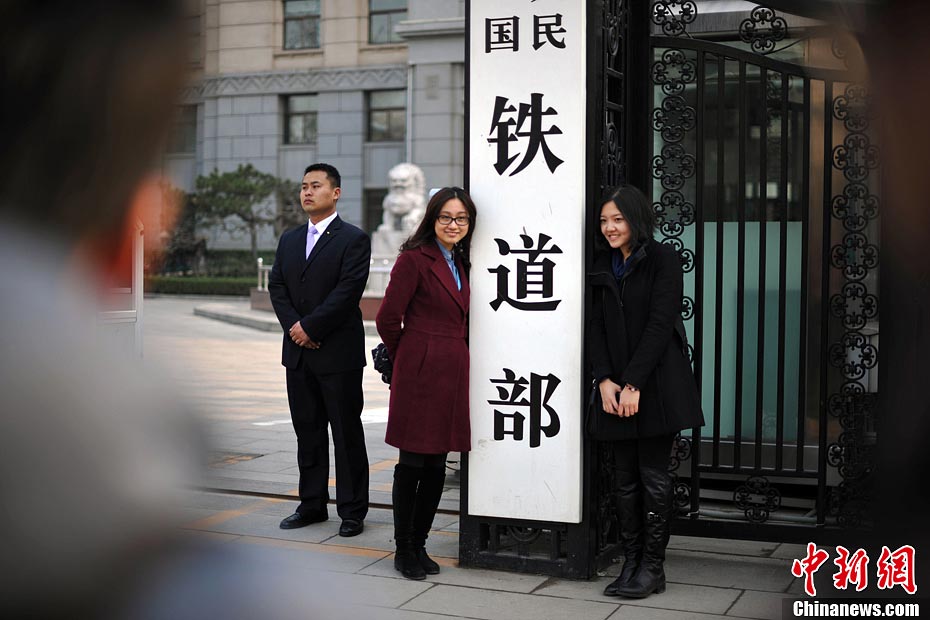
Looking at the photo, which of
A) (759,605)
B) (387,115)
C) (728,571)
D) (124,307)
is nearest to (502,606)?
(759,605)

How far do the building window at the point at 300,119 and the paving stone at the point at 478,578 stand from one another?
104 feet

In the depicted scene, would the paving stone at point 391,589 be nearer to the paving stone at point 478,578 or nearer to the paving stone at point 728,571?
the paving stone at point 478,578

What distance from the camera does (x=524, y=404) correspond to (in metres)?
4.52

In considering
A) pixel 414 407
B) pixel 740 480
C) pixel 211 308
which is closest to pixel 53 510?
pixel 414 407

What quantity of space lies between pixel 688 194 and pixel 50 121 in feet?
17.8

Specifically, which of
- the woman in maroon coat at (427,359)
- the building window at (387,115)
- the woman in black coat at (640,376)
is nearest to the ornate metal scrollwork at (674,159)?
the woman in black coat at (640,376)

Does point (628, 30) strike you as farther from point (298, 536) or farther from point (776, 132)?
point (298, 536)

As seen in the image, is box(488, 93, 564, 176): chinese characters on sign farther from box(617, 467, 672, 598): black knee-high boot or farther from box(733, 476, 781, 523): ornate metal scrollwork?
box(733, 476, 781, 523): ornate metal scrollwork

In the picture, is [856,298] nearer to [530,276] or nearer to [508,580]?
[530,276]

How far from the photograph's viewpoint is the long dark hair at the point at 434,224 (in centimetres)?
452

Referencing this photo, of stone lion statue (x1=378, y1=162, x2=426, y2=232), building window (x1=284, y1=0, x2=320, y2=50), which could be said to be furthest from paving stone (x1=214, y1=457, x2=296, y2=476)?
building window (x1=284, y1=0, x2=320, y2=50)

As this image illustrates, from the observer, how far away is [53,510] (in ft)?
2.17

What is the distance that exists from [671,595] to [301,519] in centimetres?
198

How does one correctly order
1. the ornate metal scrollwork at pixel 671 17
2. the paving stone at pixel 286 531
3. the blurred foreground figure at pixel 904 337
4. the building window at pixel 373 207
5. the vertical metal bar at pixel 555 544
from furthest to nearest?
the building window at pixel 373 207
the paving stone at pixel 286 531
the ornate metal scrollwork at pixel 671 17
the vertical metal bar at pixel 555 544
the blurred foreground figure at pixel 904 337
